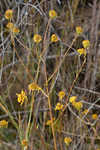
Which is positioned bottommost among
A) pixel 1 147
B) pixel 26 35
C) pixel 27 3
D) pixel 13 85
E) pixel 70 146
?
pixel 1 147

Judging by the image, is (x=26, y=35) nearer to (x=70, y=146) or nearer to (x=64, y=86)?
(x=64, y=86)

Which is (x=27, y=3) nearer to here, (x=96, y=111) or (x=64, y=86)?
(x=64, y=86)

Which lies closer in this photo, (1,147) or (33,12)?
(33,12)

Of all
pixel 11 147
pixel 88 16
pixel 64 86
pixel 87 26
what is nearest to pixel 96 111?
pixel 64 86

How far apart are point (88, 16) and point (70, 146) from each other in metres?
1.08

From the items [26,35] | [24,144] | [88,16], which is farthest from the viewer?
[88,16]

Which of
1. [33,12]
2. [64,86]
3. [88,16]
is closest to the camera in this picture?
[33,12]

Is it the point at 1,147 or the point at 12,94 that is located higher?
the point at 12,94

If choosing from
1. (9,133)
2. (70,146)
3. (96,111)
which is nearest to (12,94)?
(9,133)

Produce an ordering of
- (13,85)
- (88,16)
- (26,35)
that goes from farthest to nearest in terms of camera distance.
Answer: (88,16) < (13,85) < (26,35)

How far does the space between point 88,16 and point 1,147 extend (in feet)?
3.52

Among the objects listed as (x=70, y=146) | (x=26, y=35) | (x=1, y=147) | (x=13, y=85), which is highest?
(x=26, y=35)

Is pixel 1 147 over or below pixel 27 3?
below

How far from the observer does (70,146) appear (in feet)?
2.94
